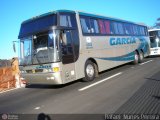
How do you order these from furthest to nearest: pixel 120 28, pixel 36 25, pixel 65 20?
pixel 120 28
pixel 36 25
pixel 65 20

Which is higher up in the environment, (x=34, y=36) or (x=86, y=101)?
(x=34, y=36)

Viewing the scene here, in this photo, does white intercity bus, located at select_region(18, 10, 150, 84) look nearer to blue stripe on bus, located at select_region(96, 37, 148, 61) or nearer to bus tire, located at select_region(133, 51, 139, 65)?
blue stripe on bus, located at select_region(96, 37, 148, 61)

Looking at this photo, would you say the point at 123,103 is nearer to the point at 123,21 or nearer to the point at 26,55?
the point at 26,55

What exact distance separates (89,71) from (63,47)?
266 cm

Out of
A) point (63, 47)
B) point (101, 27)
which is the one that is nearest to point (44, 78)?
point (63, 47)

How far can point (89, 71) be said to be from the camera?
13148 millimetres

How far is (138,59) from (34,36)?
10876 millimetres

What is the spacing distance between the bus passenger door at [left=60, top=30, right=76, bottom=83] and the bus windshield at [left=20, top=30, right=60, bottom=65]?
357 mm

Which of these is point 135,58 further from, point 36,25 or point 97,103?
point 97,103

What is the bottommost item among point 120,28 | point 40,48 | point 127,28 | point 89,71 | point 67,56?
point 89,71

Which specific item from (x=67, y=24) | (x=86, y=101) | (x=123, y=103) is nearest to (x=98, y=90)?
(x=86, y=101)

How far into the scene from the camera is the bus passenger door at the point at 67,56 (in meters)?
11.0

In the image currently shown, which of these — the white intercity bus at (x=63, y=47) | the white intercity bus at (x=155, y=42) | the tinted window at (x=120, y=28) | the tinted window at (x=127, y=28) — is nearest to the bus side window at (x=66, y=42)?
the white intercity bus at (x=63, y=47)

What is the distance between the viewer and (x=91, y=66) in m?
13.3
